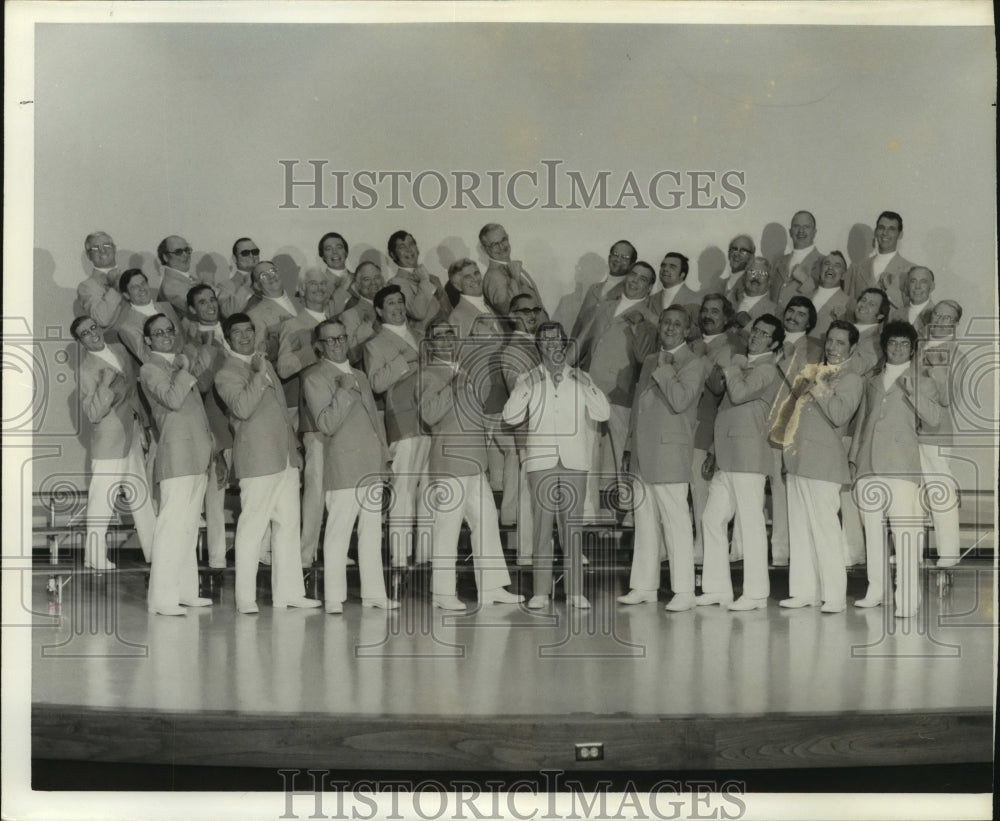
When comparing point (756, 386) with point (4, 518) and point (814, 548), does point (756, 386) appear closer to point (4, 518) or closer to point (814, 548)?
point (814, 548)

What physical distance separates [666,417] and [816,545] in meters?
0.75

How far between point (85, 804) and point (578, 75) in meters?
3.28

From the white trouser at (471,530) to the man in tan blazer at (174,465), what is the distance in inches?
35.6

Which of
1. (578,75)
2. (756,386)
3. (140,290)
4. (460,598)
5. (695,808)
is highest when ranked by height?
(578,75)

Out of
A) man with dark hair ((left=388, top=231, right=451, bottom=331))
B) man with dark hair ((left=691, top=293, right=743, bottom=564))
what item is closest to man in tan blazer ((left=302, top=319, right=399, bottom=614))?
man with dark hair ((left=388, top=231, right=451, bottom=331))

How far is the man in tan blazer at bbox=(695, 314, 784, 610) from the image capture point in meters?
5.38

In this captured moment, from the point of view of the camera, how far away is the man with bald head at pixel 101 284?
5359 mm

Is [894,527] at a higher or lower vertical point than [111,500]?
lower

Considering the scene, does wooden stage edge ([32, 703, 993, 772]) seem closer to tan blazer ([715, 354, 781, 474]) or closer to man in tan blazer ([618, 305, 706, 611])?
man in tan blazer ([618, 305, 706, 611])

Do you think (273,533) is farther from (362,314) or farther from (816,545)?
(816,545)

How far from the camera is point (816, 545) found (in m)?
A: 5.39

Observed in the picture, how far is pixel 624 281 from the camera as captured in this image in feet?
17.8

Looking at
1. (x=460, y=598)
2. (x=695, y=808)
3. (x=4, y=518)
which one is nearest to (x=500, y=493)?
(x=460, y=598)

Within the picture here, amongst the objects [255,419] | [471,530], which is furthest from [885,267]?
[255,419]
